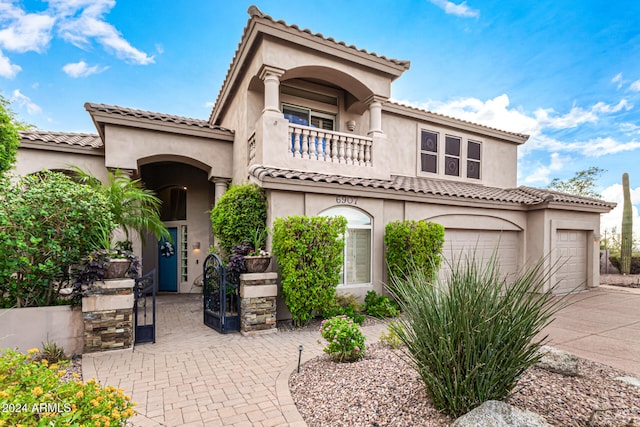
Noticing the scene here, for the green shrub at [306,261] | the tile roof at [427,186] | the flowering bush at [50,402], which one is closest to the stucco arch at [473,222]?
the tile roof at [427,186]

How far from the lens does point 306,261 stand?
253 inches

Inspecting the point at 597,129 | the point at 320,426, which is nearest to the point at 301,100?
the point at 320,426

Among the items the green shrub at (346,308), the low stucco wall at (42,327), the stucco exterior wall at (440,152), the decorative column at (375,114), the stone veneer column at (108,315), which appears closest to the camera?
the low stucco wall at (42,327)

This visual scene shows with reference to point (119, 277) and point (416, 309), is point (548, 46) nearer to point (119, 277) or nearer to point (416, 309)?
point (416, 309)

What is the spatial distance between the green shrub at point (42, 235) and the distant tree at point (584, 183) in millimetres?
24716

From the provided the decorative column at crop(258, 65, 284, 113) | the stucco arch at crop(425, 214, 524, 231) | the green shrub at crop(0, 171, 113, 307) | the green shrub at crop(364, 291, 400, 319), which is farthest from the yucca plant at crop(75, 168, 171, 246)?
the stucco arch at crop(425, 214, 524, 231)

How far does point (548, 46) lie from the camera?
11945 millimetres

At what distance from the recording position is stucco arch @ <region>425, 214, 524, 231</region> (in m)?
9.34

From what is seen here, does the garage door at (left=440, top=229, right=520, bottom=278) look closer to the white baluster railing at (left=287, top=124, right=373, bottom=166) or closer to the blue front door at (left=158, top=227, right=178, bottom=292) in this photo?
the white baluster railing at (left=287, top=124, right=373, bottom=166)

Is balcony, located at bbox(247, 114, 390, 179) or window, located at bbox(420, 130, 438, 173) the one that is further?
window, located at bbox(420, 130, 438, 173)

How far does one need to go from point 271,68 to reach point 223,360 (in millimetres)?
6755

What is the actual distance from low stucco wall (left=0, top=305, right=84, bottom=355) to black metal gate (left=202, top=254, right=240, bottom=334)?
2.28m

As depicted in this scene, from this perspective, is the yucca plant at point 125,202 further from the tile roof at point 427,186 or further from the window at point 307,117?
the window at point 307,117

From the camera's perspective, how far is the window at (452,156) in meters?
12.1
